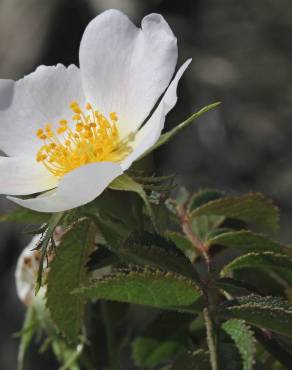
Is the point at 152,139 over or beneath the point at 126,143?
over

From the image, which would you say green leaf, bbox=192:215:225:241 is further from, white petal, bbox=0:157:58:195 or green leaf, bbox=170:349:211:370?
green leaf, bbox=170:349:211:370

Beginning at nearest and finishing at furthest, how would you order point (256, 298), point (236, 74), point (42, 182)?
point (256, 298) < point (42, 182) < point (236, 74)

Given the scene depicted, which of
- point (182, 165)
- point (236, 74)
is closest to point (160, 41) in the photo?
point (182, 165)

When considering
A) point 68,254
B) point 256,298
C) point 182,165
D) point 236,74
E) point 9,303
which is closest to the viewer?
point 256,298

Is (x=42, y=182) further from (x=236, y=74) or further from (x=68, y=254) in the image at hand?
(x=236, y=74)

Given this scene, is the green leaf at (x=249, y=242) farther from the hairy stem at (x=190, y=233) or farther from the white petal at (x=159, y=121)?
the white petal at (x=159, y=121)

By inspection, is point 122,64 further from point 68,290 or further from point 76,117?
point 68,290

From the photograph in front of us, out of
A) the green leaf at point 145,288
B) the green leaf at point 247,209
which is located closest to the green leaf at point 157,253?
the green leaf at point 145,288
